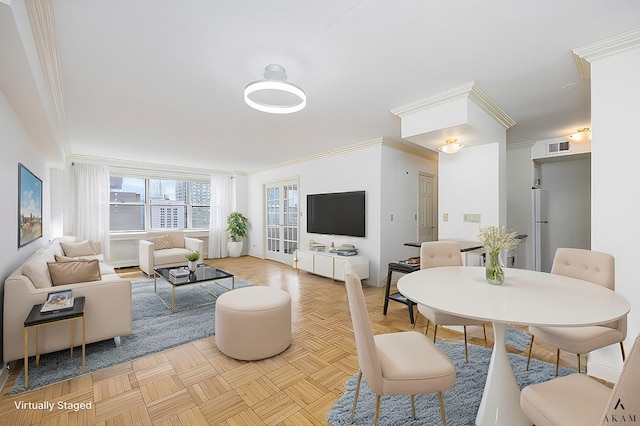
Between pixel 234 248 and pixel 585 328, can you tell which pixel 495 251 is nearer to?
pixel 585 328

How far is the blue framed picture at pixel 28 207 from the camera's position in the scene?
9.07ft

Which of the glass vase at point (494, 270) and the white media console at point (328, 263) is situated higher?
the glass vase at point (494, 270)

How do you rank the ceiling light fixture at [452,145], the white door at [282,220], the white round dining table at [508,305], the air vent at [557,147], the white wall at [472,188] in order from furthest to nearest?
the white door at [282,220] → the air vent at [557,147] → the white wall at [472,188] → the ceiling light fixture at [452,145] → the white round dining table at [508,305]

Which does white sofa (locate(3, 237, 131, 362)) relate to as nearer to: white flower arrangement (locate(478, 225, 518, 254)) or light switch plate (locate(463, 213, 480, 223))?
white flower arrangement (locate(478, 225, 518, 254))

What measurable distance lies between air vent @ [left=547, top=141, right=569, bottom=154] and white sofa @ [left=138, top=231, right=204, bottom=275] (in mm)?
6083

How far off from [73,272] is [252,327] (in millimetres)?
1711

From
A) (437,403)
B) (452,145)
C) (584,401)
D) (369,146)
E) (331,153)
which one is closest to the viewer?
(584,401)

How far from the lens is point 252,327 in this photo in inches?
88.2

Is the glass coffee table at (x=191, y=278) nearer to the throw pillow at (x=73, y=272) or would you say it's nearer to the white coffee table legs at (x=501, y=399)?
the throw pillow at (x=73, y=272)

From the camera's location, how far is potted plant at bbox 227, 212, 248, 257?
286 inches

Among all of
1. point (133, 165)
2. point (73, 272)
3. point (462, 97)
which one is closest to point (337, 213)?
point (462, 97)

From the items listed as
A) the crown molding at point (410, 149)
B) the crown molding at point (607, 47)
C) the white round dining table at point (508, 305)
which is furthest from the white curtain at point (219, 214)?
the crown molding at point (607, 47)

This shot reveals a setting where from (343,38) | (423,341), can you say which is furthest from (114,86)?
(423,341)

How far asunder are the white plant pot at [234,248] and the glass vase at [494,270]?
6412mm
